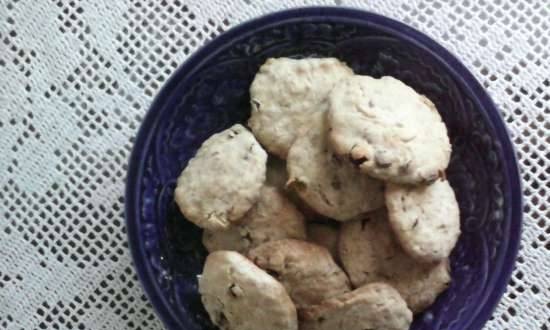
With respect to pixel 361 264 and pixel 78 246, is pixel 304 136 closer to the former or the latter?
pixel 361 264

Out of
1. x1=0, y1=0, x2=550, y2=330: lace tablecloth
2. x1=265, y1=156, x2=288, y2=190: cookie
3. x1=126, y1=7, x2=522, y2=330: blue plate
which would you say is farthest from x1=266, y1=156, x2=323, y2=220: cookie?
x1=0, y1=0, x2=550, y2=330: lace tablecloth

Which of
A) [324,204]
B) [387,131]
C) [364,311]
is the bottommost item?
[364,311]

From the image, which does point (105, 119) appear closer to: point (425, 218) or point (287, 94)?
point (287, 94)

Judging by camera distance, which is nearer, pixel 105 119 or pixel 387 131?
pixel 387 131

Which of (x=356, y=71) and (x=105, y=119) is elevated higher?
(x=356, y=71)

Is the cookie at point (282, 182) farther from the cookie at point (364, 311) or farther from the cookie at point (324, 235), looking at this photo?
the cookie at point (364, 311)

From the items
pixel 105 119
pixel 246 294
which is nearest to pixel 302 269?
pixel 246 294
